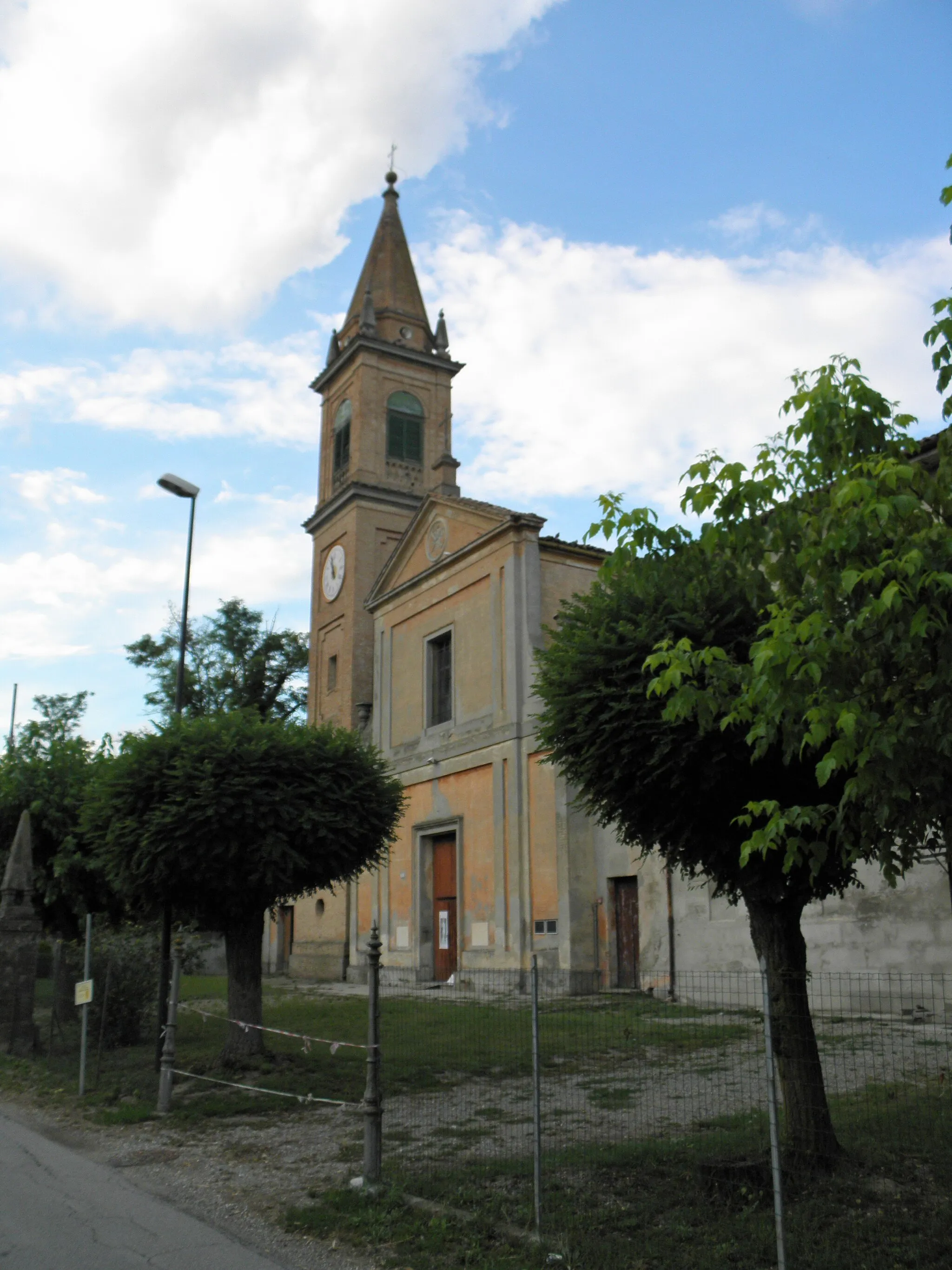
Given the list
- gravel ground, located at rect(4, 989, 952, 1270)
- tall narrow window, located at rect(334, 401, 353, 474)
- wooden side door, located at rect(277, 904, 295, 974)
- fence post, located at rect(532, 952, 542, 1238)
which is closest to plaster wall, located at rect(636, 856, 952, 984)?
gravel ground, located at rect(4, 989, 952, 1270)

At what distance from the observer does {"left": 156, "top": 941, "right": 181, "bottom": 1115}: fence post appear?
10.5m

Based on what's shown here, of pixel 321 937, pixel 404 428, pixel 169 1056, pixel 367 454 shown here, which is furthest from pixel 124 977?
pixel 404 428

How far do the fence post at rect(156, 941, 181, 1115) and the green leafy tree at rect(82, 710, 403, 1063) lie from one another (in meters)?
1.48

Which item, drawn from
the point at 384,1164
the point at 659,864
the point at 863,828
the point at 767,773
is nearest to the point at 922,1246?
the point at 863,828

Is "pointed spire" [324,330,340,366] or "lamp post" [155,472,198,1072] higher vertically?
"pointed spire" [324,330,340,366]

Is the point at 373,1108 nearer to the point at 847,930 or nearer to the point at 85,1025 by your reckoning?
the point at 85,1025

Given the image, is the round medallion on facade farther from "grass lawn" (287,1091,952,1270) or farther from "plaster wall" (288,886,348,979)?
"grass lawn" (287,1091,952,1270)

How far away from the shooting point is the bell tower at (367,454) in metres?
33.5

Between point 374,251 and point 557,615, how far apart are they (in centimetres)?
3322

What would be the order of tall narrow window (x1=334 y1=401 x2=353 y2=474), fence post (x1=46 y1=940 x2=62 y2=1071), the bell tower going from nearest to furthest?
1. fence post (x1=46 y1=940 x2=62 y2=1071)
2. the bell tower
3. tall narrow window (x1=334 y1=401 x2=353 y2=474)

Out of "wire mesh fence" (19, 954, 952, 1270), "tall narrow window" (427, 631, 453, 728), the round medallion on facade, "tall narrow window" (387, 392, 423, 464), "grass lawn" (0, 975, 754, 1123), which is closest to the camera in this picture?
"wire mesh fence" (19, 954, 952, 1270)

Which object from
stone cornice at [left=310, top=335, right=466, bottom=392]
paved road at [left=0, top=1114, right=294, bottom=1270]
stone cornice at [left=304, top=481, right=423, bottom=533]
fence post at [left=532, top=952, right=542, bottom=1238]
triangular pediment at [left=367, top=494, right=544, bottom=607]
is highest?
stone cornice at [left=310, top=335, right=466, bottom=392]

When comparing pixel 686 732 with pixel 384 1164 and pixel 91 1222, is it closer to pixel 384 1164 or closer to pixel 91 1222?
pixel 384 1164

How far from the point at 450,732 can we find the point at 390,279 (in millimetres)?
18715
